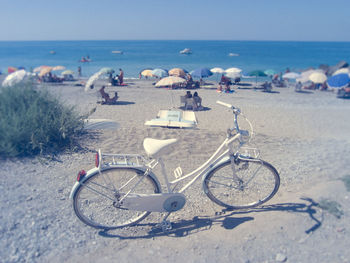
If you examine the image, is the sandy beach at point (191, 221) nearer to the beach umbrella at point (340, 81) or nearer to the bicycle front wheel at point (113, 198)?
the bicycle front wheel at point (113, 198)

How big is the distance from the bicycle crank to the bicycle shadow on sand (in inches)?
9.7

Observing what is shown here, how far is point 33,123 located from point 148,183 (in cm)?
333

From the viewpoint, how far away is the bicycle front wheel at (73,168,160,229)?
318 cm

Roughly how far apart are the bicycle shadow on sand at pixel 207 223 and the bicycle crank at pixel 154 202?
0.25 metres

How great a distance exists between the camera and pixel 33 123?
Answer: 18.2ft

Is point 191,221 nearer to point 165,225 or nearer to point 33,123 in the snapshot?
point 165,225

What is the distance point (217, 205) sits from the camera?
388cm

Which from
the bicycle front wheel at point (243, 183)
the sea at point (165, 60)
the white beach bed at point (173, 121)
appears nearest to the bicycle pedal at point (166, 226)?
the bicycle front wheel at point (243, 183)

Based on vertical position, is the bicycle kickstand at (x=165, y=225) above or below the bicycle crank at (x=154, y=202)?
below

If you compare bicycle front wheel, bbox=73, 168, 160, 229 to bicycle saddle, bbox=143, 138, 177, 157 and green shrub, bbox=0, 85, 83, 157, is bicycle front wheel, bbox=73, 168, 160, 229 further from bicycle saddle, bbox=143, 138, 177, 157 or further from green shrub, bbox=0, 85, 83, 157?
green shrub, bbox=0, 85, 83, 157

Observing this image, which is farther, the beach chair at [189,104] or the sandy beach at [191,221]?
the beach chair at [189,104]

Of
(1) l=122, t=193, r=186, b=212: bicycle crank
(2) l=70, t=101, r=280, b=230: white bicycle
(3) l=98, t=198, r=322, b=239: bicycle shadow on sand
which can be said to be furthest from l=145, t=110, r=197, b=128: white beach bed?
(1) l=122, t=193, r=186, b=212: bicycle crank

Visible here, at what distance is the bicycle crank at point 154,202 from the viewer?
3.24m

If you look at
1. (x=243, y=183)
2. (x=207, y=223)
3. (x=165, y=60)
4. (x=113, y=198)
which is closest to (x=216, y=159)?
(x=243, y=183)
